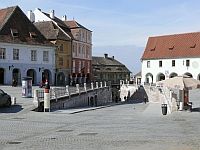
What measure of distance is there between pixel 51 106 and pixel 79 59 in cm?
4350

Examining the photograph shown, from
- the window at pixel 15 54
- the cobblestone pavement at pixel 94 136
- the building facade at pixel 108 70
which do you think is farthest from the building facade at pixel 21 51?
the cobblestone pavement at pixel 94 136

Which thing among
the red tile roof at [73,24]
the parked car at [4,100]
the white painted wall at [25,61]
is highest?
the red tile roof at [73,24]

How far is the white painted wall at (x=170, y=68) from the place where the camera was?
76.7 m

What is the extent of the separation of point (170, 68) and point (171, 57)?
86.3 inches

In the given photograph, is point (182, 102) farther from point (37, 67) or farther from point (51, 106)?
point (37, 67)

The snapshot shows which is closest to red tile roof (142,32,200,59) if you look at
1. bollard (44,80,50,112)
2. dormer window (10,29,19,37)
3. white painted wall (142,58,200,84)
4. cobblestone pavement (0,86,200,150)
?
white painted wall (142,58,200,84)

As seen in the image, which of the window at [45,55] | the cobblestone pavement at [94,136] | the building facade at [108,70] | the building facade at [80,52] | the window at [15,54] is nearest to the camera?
the cobblestone pavement at [94,136]

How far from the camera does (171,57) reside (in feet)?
266

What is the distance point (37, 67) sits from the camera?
2356 inches

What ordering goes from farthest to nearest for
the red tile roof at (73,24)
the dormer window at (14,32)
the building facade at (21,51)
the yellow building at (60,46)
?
the red tile roof at (73,24)
the yellow building at (60,46)
the dormer window at (14,32)
the building facade at (21,51)

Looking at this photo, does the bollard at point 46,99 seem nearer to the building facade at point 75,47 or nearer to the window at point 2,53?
the window at point 2,53

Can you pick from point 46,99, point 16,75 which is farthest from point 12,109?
point 16,75

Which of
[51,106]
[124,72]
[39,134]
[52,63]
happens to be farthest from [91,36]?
[39,134]

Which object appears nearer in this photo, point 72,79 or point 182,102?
point 182,102
